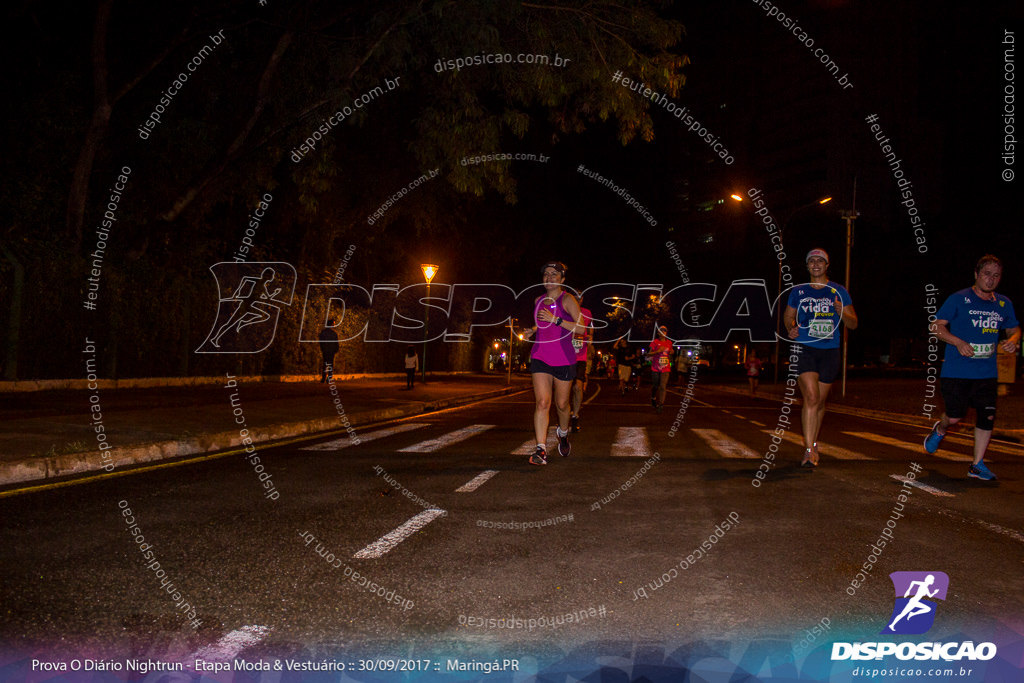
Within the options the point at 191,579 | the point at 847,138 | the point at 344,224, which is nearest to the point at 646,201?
the point at 344,224

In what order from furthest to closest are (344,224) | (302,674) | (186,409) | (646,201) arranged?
(646,201) < (344,224) < (186,409) < (302,674)

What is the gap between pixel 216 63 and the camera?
18.8 metres

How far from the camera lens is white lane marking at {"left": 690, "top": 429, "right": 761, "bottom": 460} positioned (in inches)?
396

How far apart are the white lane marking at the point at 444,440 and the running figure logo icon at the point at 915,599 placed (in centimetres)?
664

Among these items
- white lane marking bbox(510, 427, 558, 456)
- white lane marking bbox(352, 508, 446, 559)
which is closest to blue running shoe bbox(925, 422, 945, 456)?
white lane marking bbox(510, 427, 558, 456)

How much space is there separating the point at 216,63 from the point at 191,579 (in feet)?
58.1

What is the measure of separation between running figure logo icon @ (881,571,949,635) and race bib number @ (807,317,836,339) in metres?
4.39

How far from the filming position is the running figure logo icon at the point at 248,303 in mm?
21891

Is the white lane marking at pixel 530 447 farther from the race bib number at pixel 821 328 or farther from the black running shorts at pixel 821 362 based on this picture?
the race bib number at pixel 821 328

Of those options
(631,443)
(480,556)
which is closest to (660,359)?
(631,443)

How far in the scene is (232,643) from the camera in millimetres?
3217

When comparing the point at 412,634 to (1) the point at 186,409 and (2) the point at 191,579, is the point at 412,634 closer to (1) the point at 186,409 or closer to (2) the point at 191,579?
(2) the point at 191,579

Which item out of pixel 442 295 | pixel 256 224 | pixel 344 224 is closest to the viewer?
pixel 256 224

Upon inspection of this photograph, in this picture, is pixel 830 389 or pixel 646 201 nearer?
pixel 830 389
